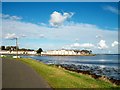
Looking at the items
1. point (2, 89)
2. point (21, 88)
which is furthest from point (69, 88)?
point (2, 89)

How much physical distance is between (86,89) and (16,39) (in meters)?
69.8

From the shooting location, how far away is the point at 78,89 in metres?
14.5

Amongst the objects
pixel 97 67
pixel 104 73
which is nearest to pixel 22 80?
pixel 104 73

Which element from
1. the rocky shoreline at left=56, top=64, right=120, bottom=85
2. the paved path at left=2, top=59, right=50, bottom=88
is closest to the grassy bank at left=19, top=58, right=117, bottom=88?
the paved path at left=2, top=59, right=50, bottom=88

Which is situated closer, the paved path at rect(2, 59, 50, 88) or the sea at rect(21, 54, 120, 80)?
the paved path at rect(2, 59, 50, 88)

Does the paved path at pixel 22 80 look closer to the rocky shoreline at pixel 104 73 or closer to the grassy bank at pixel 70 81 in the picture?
the grassy bank at pixel 70 81

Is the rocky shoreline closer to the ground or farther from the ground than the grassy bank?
closer to the ground

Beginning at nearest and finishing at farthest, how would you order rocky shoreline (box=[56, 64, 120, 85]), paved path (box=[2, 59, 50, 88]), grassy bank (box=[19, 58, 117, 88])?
paved path (box=[2, 59, 50, 88]) < grassy bank (box=[19, 58, 117, 88]) < rocky shoreline (box=[56, 64, 120, 85])

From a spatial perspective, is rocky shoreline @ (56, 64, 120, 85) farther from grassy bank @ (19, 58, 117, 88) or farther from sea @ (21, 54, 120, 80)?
grassy bank @ (19, 58, 117, 88)

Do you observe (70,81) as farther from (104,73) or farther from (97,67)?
(97,67)

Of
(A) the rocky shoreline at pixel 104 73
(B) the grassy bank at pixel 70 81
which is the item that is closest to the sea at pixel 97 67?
(A) the rocky shoreline at pixel 104 73

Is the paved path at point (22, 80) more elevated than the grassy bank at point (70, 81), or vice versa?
the paved path at point (22, 80)

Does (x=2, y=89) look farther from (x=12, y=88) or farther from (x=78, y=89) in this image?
(x=78, y=89)

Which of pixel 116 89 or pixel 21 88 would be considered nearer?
pixel 21 88
